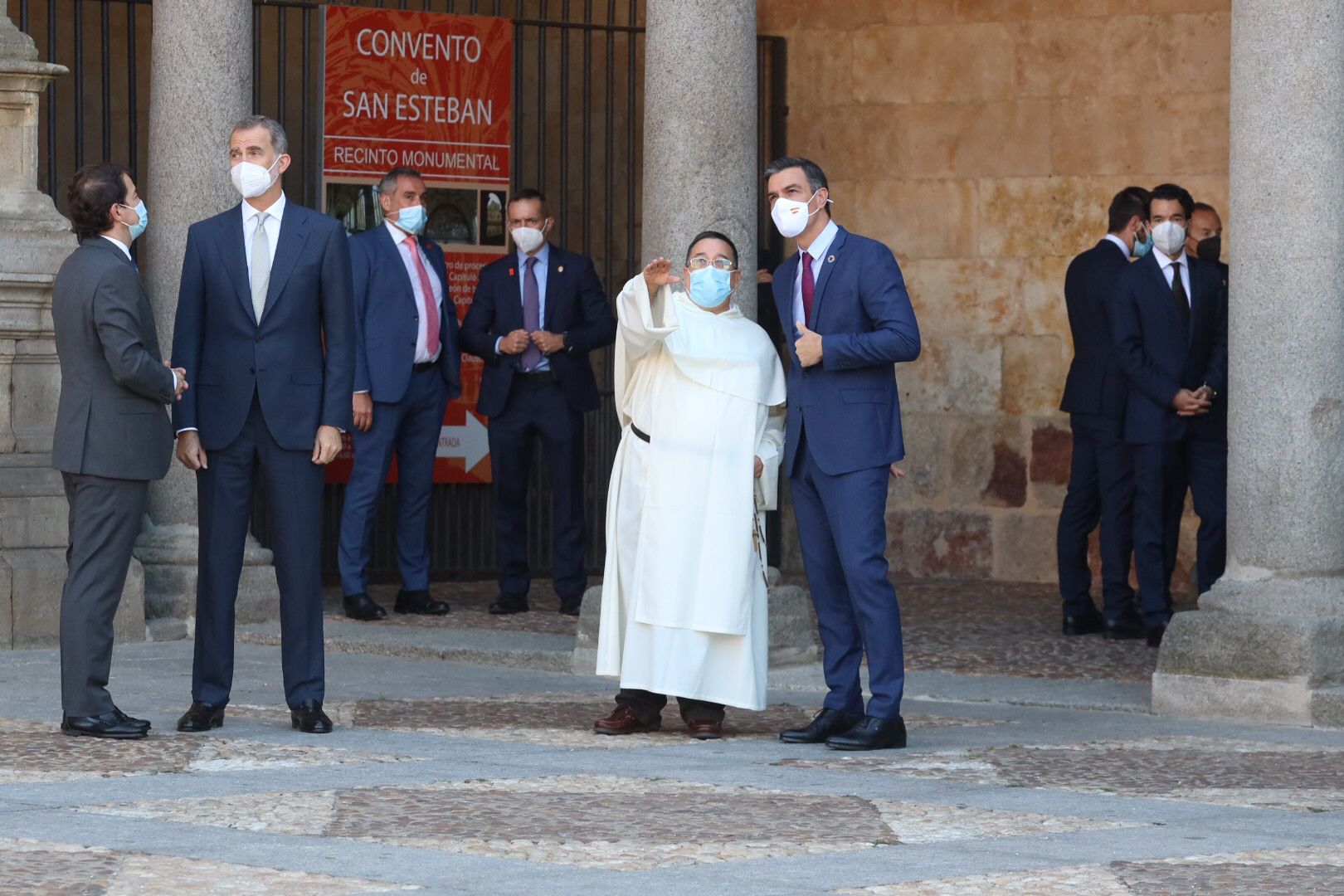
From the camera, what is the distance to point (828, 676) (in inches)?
298

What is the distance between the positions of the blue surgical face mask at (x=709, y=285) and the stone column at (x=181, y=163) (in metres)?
3.41

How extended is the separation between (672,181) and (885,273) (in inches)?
79.9

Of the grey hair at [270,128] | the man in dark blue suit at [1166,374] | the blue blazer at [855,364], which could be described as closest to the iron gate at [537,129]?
the man in dark blue suit at [1166,374]

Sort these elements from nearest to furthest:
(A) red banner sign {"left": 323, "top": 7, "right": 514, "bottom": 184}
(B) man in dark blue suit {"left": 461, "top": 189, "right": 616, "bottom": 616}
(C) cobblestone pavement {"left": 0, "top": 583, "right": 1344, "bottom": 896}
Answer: (C) cobblestone pavement {"left": 0, "top": 583, "right": 1344, "bottom": 896}, (B) man in dark blue suit {"left": 461, "top": 189, "right": 616, "bottom": 616}, (A) red banner sign {"left": 323, "top": 7, "right": 514, "bottom": 184}

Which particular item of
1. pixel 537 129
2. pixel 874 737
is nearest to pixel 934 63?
pixel 537 129

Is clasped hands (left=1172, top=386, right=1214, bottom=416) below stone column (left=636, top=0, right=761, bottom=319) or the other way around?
below

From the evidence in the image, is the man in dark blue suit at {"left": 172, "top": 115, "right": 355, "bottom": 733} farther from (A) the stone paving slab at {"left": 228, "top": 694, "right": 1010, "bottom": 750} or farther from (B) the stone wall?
(B) the stone wall

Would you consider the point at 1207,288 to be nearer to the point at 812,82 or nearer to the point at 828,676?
the point at 828,676

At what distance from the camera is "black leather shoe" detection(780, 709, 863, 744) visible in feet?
24.5

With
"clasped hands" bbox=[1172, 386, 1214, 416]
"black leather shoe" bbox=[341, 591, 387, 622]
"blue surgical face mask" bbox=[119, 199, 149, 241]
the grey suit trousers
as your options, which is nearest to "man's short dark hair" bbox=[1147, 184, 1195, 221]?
"clasped hands" bbox=[1172, 386, 1214, 416]

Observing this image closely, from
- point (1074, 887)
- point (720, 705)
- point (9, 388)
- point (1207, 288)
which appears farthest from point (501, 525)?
point (1074, 887)

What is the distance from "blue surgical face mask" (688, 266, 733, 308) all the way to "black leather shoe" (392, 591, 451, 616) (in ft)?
13.1

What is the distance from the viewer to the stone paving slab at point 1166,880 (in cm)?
488

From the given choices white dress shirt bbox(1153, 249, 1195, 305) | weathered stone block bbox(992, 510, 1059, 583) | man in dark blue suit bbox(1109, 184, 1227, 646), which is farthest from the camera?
weathered stone block bbox(992, 510, 1059, 583)
